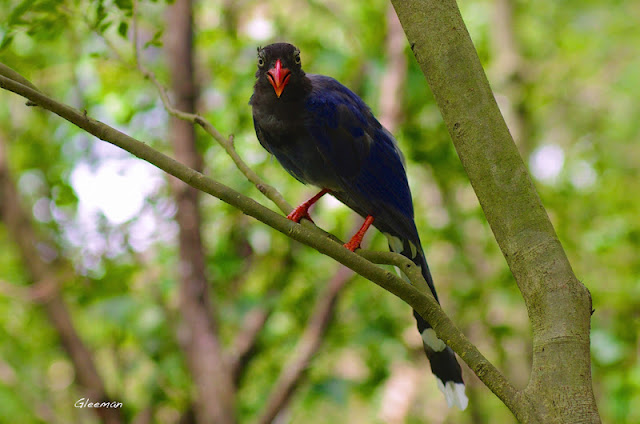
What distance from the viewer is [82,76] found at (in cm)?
652

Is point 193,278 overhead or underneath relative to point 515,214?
overhead

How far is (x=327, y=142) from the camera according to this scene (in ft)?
10.8

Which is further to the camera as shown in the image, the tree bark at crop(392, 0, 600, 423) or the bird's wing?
the bird's wing

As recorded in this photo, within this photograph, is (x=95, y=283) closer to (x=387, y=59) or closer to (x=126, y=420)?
(x=126, y=420)

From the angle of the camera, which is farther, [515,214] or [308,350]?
[308,350]

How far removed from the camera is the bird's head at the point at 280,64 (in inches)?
128

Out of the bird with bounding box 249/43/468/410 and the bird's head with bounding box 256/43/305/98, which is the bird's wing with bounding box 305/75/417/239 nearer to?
the bird with bounding box 249/43/468/410

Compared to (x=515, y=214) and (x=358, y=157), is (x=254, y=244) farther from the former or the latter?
(x=515, y=214)

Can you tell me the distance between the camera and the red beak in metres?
3.17

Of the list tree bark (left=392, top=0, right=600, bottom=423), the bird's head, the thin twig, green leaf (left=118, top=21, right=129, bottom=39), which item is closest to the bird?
the bird's head

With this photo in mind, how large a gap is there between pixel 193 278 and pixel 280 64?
2187 mm

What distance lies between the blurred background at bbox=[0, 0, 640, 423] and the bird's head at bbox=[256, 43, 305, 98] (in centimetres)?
167

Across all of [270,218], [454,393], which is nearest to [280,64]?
[270,218]

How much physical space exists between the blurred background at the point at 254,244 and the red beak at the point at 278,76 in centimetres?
177
